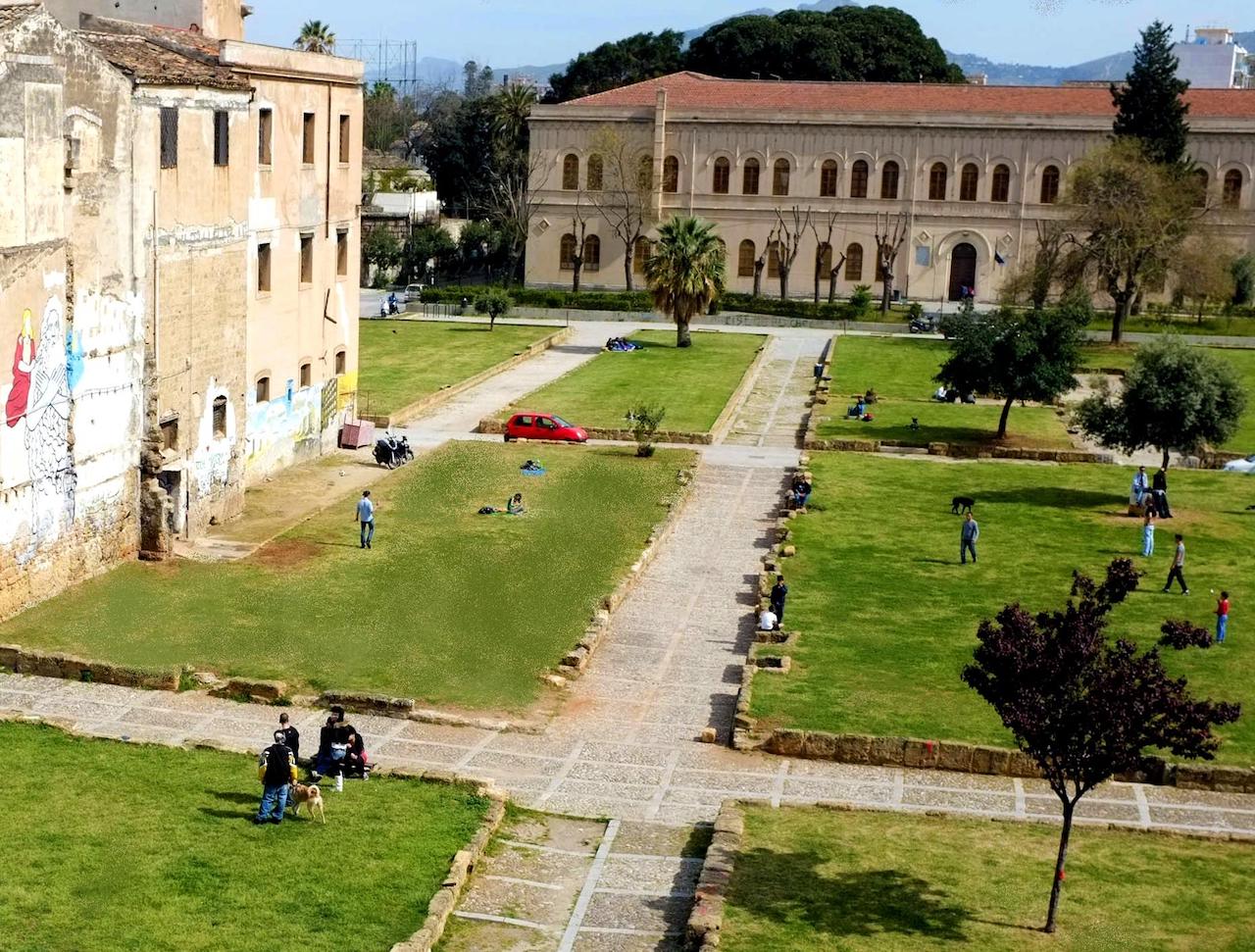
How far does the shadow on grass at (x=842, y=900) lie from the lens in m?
19.1

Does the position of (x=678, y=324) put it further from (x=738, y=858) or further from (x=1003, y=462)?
(x=738, y=858)

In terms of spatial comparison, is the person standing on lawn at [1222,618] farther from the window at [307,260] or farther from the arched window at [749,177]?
the arched window at [749,177]

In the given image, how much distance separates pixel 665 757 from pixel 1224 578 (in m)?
16.1

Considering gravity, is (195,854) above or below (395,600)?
above

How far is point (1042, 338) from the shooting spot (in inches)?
2028

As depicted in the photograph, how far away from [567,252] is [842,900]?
250ft

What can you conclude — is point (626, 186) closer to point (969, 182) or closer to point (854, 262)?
point (854, 262)

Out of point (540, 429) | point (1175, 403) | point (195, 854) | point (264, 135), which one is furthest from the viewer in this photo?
point (540, 429)

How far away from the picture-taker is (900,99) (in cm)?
9062

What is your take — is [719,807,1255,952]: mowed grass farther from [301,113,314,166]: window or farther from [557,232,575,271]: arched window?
[557,232,575,271]: arched window

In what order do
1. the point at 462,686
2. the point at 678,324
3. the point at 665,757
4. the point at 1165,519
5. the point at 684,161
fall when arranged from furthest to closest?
1. the point at 684,161
2. the point at 678,324
3. the point at 1165,519
4. the point at 462,686
5. the point at 665,757

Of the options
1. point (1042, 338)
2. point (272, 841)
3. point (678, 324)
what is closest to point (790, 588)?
point (272, 841)

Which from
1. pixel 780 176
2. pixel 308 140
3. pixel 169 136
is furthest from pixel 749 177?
pixel 169 136

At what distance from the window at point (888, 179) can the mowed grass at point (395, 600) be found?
164 feet
